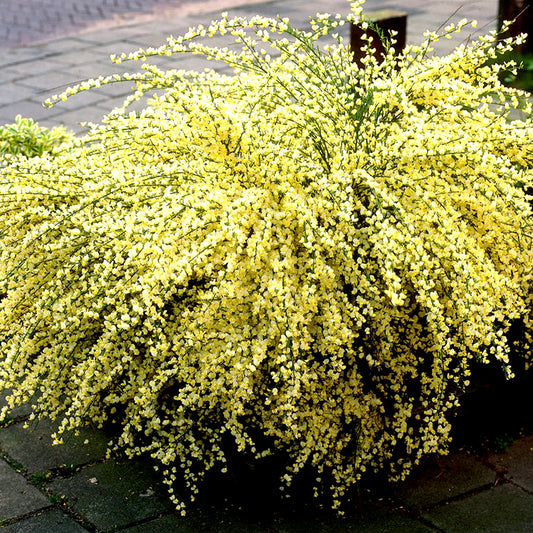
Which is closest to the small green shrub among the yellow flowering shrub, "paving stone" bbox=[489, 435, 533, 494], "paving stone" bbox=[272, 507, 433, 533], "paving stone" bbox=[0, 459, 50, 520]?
the yellow flowering shrub

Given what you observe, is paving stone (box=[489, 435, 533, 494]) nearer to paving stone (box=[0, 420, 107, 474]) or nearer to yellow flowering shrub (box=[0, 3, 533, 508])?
yellow flowering shrub (box=[0, 3, 533, 508])

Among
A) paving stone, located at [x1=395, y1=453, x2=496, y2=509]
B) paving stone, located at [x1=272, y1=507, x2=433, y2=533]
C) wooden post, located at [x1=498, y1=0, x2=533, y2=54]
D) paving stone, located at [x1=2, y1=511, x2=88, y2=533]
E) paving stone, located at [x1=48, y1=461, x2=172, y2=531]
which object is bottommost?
paving stone, located at [x1=395, y1=453, x2=496, y2=509]

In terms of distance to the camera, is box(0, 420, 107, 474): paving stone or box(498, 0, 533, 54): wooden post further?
box(498, 0, 533, 54): wooden post

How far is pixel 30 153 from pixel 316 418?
103 inches

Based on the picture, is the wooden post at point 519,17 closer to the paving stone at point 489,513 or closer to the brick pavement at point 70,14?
the paving stone at point 489,513

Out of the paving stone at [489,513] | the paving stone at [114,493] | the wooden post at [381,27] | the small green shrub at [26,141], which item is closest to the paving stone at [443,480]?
the paving stone at [489,513]

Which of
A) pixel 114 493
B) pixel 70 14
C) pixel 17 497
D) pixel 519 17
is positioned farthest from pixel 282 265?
pixel 70 14

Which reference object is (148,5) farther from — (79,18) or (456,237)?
(456,237)

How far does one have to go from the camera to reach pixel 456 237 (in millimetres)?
2512

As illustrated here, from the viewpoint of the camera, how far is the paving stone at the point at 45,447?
9.98 ft

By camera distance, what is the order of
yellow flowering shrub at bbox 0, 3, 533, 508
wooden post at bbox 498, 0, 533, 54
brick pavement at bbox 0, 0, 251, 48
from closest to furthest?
1. yellow flowering shrub at bbox 0, 3, 533, 508
2. wooden post at bbox 498, 0, 533, 54
3. brick pavement at bbox 0, 0, 251, 48

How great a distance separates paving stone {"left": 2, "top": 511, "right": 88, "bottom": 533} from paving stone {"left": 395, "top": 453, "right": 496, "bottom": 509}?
1.10 m

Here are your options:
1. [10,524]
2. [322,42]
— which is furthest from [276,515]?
[322,42]

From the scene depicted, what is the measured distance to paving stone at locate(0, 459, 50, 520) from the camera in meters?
2.76
